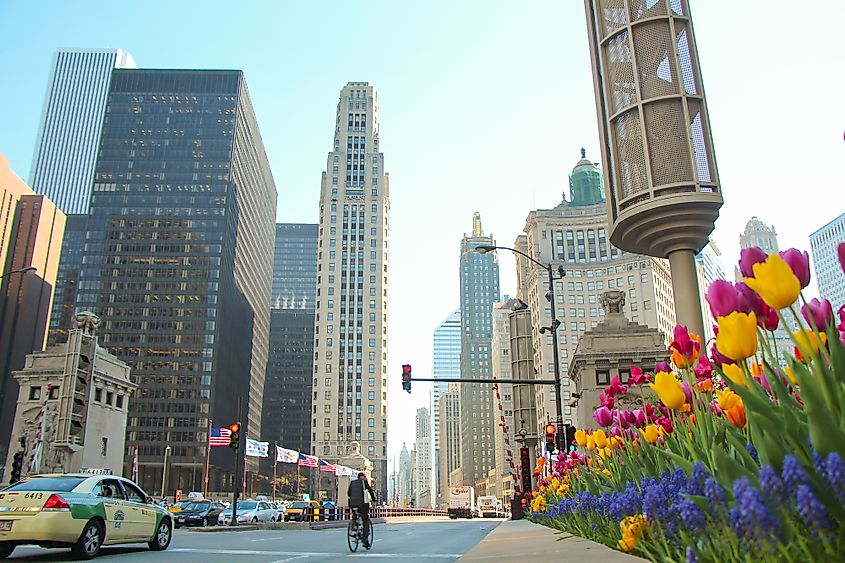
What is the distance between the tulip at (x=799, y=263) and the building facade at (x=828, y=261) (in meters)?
197

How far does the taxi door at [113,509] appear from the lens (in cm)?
1238

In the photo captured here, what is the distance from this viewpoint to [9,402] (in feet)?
388

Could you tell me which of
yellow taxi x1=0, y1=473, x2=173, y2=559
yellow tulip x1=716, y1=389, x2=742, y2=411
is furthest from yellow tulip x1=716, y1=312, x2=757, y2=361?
yellow taxi x1=0, y1=473, x2=173, y2=559

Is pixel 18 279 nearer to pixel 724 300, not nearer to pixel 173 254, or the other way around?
pixel 173 254

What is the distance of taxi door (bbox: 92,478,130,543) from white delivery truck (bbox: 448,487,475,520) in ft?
Answer: 212

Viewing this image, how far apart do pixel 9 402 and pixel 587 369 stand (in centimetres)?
11664

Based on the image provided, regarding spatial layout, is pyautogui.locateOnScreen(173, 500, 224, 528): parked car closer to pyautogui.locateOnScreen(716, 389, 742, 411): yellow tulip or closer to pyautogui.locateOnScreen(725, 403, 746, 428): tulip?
pyautogui.locateOnScreen(716, 389, 742, 411): yellow tulip

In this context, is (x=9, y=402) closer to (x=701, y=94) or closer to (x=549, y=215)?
(x=549, y=215)

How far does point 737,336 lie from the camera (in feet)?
8.70

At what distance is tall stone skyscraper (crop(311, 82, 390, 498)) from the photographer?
5089 inches

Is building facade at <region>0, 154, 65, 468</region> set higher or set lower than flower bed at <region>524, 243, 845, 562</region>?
higher

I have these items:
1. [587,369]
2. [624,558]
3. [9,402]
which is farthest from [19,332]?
[624,558]

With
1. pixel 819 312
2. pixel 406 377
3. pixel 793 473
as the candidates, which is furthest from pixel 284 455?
pixel 793 473

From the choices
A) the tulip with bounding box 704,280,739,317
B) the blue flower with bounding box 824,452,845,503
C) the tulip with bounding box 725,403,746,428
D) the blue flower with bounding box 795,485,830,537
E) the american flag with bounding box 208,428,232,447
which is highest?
the american flag with bounding box 208,428,232,447
